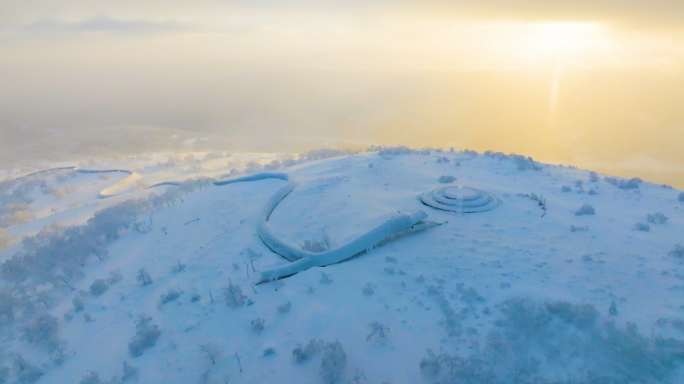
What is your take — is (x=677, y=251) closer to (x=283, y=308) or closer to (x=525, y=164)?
(x=525, y=164)

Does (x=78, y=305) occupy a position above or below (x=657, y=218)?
below

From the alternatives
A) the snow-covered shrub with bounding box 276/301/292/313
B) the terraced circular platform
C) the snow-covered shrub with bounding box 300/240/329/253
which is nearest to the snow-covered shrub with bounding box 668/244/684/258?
the terraced circular platform

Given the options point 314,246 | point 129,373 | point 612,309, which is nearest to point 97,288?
point 129,373

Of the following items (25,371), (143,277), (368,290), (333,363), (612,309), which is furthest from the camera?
(143,277)

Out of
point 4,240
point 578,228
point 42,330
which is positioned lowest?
point 4,240

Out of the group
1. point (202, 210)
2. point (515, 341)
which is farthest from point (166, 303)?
point (515, 341)
